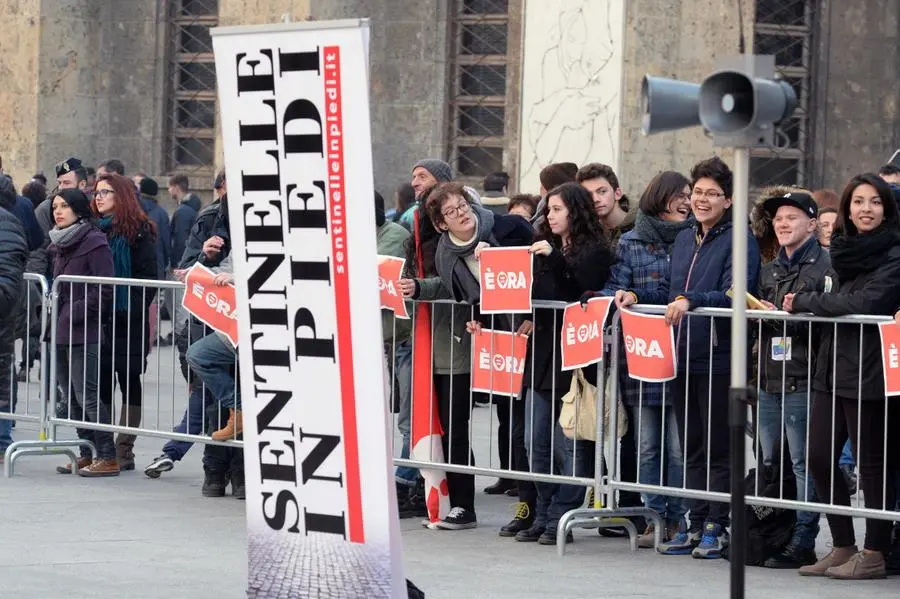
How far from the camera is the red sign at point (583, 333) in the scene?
899 centimetres

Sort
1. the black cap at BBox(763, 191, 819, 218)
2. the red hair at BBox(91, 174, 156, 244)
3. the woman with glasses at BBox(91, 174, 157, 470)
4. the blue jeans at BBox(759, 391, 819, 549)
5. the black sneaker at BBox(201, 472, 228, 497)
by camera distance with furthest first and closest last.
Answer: the red hair at BBox(91, 174, 156, 244), the woman with glasses at BBox(91, 174, 157, 470), the black sneaker at BBox(201, 472, 228, 497), the black cap at BBox(763, 191, 819, 218), the blue jeans at BBox(759, 391, 819, 549)

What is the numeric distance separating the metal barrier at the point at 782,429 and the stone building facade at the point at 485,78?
8619 mm

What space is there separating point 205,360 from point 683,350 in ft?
9.83

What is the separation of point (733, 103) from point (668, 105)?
0.22 meters

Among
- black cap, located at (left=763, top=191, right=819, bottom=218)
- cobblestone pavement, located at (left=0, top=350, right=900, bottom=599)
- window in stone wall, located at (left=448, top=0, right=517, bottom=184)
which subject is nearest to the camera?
cobblestone pavement, located at (left=0, top=350, right=900, bottom=599)

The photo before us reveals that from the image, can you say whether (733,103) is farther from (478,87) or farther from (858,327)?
(478,87)

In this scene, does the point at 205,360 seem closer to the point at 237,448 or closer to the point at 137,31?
the point at 237,448

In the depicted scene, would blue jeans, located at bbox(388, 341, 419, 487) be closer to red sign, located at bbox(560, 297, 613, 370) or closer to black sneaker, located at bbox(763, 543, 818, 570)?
red sign, located at bbox(560, 297, 613, 370)

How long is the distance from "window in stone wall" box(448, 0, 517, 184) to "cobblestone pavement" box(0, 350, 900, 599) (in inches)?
449

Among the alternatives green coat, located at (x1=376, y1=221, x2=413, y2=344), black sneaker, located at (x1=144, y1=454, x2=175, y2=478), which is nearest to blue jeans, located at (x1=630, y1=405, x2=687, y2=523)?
green coat, located at (x1=376, y1=221, x2=413, y2=344)

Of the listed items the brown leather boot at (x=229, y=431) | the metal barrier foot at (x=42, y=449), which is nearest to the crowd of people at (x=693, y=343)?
the brown leather boot at (x=229, y=431)

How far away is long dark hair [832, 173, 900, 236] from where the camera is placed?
834 cm

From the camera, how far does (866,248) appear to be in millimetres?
8281

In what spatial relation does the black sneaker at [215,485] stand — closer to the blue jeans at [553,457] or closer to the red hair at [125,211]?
the red hair at [125,211]
